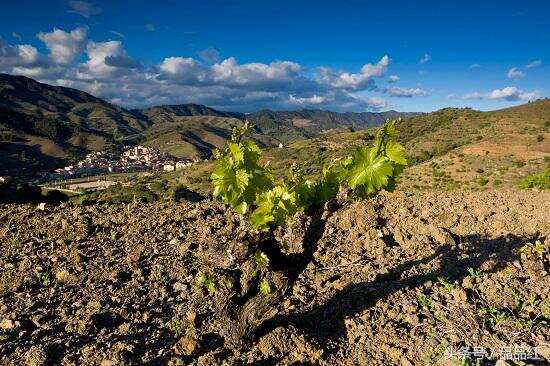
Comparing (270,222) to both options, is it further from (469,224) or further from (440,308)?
(469,224)

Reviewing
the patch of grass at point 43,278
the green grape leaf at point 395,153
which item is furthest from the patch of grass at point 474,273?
the patch of grass at point 43,278

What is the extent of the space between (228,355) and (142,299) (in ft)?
9.44

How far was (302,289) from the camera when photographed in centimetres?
1002

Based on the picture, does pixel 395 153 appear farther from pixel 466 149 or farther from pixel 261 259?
pixel 466 149

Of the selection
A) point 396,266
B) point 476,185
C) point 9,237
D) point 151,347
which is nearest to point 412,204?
point 396,266

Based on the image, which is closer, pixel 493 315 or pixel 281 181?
pixel 281 181

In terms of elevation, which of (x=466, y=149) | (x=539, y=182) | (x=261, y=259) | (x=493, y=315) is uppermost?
(x=261, y=259)

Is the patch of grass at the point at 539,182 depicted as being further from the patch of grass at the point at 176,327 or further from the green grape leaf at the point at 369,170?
the patch of grass at the point at 176,327

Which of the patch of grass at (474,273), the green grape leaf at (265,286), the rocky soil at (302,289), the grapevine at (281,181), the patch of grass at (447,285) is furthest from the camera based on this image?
the patch of grass at (474,273)

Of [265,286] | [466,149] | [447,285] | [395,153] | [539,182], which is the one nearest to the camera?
[395,153]

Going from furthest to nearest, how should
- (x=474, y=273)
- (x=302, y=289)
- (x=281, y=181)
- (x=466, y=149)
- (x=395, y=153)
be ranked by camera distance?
(x=466, y=149) → (x=474, y=273) → (x=302, y=289) → (x=281, y=181) → (x=395, y=153)

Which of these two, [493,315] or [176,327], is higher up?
[493,315]

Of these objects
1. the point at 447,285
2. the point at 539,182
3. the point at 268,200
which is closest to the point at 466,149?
the point at 539,182

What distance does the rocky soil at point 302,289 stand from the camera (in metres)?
7.63
